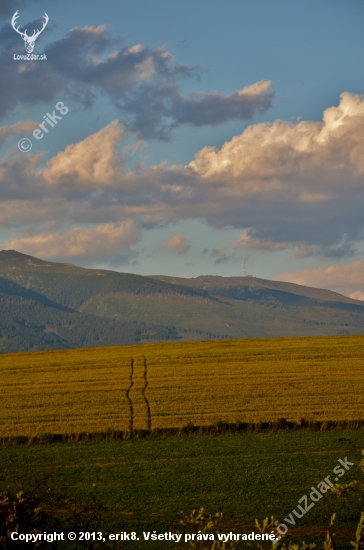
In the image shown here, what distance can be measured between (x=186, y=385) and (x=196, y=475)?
22.7 metres

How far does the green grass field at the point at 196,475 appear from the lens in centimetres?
1903

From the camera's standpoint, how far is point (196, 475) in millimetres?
23766

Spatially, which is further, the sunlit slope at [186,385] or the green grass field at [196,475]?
A: the sunlit slope at [186,385]

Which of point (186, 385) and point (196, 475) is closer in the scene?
point (196, 475)

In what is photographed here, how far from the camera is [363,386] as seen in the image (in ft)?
146

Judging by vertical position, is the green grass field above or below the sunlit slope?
below

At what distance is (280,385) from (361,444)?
55.8ft

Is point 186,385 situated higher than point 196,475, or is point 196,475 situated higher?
point 186,385

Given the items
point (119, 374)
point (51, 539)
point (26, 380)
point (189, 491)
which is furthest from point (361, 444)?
point (26, 380)

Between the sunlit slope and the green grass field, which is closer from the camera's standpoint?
the green grass field

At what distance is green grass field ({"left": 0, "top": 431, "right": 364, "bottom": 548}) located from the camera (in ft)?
62.4

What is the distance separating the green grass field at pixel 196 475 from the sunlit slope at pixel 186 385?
14.9ft

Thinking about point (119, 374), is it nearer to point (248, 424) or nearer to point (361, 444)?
point (248, 424)

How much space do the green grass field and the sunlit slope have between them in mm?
4551
